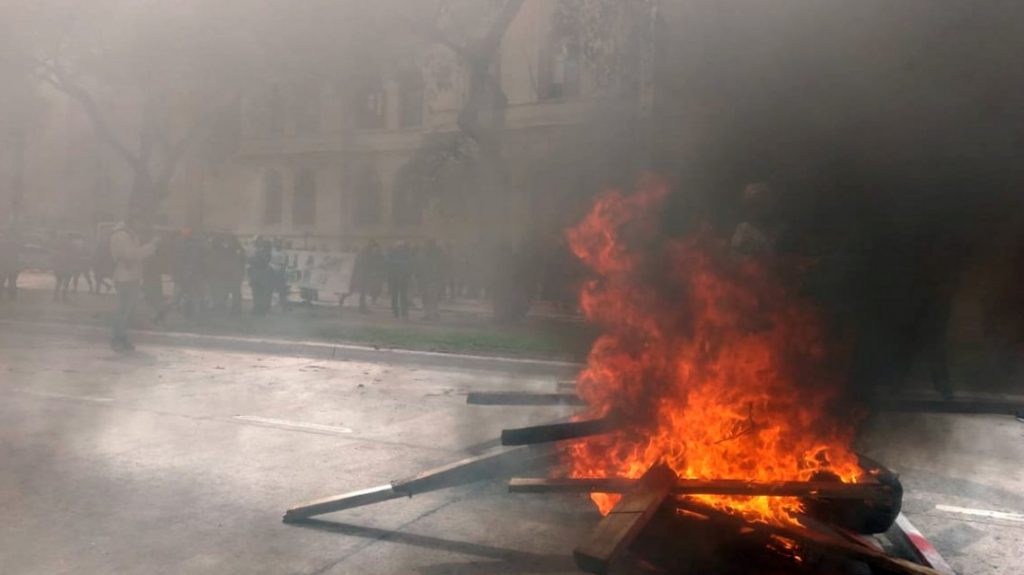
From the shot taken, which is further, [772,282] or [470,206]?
[470,206]

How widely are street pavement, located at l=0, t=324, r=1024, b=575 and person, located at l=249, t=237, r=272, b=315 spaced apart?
5.49 metres

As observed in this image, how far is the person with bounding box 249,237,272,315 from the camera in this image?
553 inches

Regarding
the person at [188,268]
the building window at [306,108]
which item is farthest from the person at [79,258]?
the building window at [306,108]

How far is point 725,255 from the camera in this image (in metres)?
4.63

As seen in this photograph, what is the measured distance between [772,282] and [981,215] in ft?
3.88

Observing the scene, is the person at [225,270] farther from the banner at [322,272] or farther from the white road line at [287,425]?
the white road line at [287,425]

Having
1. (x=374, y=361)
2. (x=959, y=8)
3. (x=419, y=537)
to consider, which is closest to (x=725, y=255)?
(x=959, y=8)

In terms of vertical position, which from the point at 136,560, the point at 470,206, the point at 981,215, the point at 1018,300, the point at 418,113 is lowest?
the point at 136,560

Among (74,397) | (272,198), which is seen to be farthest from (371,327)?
(272,198)

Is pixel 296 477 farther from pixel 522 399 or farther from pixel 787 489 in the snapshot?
pixel 787 489

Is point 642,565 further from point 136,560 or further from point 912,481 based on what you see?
point 912,481

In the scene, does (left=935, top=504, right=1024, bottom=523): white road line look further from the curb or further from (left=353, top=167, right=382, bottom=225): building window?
(left=353, top=167, right=382, bottom=225): building window

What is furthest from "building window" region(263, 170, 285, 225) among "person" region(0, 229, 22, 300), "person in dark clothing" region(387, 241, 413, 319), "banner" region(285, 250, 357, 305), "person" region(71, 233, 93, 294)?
"person" region(0, 229, 22, 300)

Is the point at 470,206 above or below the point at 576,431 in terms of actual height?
above
